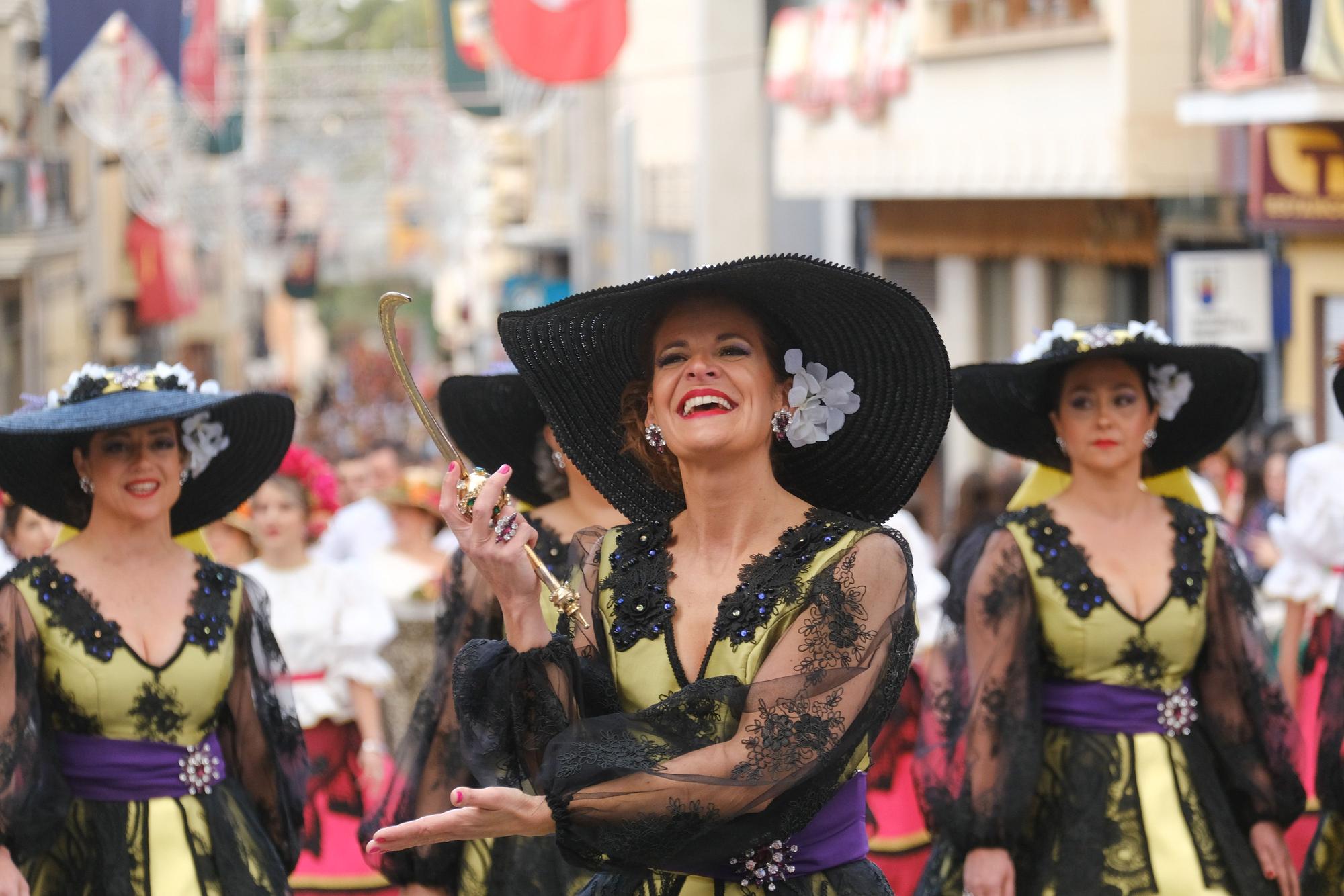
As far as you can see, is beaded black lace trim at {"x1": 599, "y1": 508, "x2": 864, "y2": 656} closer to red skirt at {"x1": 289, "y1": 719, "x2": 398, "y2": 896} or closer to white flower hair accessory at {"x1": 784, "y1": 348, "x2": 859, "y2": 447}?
white flower hair accessory at {"x1": 784, "y1": 348, "x2": 859, "y2": 447}

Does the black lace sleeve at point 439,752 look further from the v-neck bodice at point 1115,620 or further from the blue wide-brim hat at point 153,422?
the v-neck bodice at point 1115,620

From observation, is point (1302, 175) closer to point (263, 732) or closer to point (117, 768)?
point (263, 732)

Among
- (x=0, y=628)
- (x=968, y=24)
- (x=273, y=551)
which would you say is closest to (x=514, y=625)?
(x=0, y=628)

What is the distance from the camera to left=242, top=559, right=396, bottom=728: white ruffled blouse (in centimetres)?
786

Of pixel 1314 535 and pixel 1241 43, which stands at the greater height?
pixel 1241 43

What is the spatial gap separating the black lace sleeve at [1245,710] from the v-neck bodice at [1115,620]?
5cm

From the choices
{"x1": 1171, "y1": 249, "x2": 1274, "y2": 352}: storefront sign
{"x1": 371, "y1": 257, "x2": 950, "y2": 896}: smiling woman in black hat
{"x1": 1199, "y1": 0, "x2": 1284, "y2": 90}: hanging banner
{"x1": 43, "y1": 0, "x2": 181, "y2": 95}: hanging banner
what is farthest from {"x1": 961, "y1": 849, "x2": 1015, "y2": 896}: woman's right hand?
{"x1": 43, "y1": 0, "x2": 181, "y2": 95}: hanging banner

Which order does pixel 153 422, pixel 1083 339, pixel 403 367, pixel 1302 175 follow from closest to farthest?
pixel 403 367 → pixel 153 422 → pixel 1083 339 → pixel 1302 175

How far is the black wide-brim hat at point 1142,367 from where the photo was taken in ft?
19.2

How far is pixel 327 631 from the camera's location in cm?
802

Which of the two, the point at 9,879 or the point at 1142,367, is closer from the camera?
the point at 9,879

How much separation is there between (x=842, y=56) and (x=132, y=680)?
1798cm

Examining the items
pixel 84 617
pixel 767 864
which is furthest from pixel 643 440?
pixel 84 617

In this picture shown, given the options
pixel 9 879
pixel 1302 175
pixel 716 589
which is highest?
pixel 1302 175
